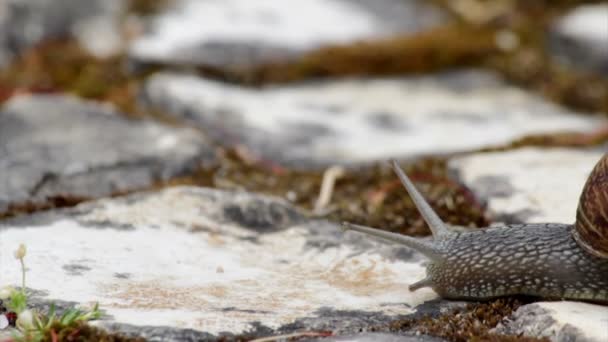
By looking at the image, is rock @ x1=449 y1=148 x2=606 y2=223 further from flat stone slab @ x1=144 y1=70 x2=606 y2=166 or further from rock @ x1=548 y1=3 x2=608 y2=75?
rock @ x1=548 y1=3 x2=608 y2=75

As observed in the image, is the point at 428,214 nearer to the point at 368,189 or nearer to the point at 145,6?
the point at 368,189

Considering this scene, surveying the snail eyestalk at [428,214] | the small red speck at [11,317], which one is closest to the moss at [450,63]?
the snail eyestalk at [428,214]

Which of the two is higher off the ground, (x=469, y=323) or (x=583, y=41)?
(x=583, y=41)

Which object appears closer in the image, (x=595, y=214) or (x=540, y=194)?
(x=595, y=214)

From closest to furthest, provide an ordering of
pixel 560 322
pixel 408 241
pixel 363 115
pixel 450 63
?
pixel 560 322 < pixel 408 241 < pixel 363 115 < pixel 450 63

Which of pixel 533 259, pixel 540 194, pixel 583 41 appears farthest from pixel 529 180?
pixel 583 41

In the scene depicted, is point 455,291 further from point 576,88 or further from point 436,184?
point 576,88

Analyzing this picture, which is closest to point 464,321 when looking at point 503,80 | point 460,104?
point 460,104

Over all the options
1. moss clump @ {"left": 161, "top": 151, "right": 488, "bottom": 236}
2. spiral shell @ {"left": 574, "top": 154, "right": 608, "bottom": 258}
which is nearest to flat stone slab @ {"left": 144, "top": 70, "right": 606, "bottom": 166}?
moss clump @ {"left": 161, "top": 151, "right": 488, "bottom": 236}
